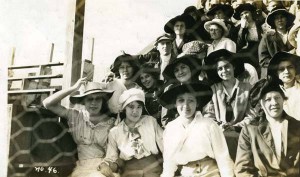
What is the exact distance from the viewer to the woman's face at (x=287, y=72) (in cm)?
100

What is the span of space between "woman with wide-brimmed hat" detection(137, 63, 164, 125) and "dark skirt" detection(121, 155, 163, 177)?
0.12 meters

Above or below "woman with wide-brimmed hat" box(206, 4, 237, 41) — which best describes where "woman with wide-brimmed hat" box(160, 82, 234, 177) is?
below

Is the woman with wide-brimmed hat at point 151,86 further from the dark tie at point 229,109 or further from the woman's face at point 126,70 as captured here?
the dark tie at point 229,109

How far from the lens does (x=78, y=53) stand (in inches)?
51.7

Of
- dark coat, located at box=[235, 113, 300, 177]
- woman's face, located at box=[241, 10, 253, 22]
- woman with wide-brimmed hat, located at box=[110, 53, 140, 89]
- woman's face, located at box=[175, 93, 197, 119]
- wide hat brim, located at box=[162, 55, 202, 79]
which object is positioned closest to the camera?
dark coat, located at box=[235, 113, 300, 177]

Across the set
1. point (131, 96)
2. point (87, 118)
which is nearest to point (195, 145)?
point (131, 96)

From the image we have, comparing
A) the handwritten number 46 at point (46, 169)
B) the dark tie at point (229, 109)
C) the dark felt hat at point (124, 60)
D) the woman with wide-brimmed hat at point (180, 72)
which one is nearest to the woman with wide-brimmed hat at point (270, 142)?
the dark tie at point (229, 109)

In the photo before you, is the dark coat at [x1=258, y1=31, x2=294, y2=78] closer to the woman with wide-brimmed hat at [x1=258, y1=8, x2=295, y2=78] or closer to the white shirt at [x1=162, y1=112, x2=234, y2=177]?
the woman with wide-brimmed hat at [x1=258, y1=8, x2=295, y2=78]

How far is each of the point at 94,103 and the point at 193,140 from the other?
1.11 feet

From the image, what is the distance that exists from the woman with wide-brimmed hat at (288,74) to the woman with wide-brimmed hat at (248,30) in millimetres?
267

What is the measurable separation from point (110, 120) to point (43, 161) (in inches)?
10.3

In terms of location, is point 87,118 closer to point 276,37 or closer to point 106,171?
point 106,171

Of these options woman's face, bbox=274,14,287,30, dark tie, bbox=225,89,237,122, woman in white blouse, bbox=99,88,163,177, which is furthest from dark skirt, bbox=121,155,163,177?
woman's face, bbox=274,14,287,30

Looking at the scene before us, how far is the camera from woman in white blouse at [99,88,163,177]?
1.10 m
